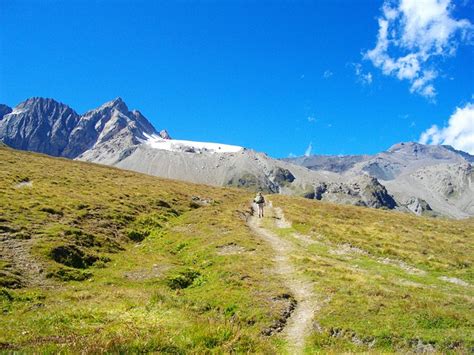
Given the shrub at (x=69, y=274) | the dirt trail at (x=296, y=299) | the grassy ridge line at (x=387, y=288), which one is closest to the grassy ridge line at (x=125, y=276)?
the shrub at (x=69, y=274)

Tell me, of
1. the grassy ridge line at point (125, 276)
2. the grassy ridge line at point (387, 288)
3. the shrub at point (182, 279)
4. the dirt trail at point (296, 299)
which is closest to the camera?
the grassy ridge line at point (125, 276)

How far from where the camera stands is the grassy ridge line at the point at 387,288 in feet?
54.4

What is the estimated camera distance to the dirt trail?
16.8 meters

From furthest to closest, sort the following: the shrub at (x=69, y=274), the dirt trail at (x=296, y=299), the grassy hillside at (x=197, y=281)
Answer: the shrub at (x=69, y=274), the dirt trail at (x=296, y=299), the grassy hillside at (x=197, y=281)

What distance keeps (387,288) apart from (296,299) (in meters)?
5.55

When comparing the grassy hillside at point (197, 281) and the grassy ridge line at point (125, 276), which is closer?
the grassy ridge line at point (125, 276)

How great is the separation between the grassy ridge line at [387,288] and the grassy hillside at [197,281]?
0.28 feet

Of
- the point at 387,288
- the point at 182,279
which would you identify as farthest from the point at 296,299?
the point at 182,279

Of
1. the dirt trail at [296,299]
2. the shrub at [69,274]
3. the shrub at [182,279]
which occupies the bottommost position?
the shrub at [69,274]

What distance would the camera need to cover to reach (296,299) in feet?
69.3

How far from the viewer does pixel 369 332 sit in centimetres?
1698

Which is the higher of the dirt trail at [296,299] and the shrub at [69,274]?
the dirt trail at [296,299]

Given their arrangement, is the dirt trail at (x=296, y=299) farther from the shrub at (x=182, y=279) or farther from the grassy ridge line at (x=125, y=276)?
the shrub at (x=182, y=279)

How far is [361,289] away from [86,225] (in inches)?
1006
